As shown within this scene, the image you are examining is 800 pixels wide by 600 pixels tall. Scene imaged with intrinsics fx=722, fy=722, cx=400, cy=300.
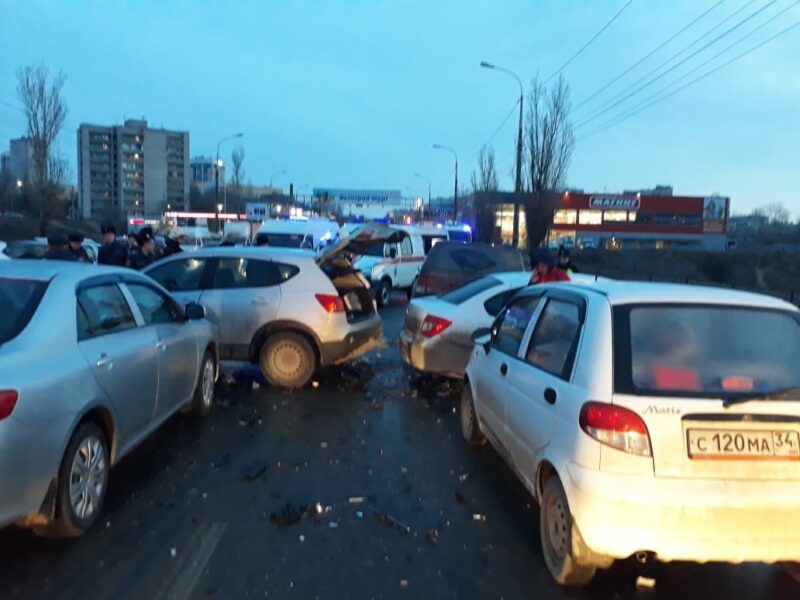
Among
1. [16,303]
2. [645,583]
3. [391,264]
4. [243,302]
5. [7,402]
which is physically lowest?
[645,583]

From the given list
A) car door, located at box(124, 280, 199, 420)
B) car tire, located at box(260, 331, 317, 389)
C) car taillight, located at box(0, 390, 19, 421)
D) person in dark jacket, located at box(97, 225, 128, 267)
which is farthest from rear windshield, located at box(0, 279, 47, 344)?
person in dark jacket, located at box(97, 225, 128, 267)

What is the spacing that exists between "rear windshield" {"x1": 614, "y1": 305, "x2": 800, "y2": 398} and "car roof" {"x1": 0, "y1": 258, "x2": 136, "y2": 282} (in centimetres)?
359

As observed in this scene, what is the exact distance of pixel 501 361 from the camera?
5.41 metres

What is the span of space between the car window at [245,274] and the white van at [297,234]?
499 inches

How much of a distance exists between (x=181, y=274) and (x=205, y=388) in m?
2.32

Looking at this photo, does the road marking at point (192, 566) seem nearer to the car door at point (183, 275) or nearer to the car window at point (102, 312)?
the car window at point (102, 312)

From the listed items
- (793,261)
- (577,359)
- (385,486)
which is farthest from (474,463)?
(793,261)

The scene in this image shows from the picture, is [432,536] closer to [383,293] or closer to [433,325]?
[433,325]

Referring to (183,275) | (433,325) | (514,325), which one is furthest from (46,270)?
(433,325)

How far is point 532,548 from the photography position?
445cm

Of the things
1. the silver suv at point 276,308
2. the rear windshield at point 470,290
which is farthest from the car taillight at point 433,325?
the silver suv at point 276,308

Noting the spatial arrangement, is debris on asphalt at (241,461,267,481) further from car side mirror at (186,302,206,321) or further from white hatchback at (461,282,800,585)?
white hatchback at (461,282,800,585)

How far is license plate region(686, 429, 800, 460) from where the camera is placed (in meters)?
3.56

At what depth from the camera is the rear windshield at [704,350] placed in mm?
3738
